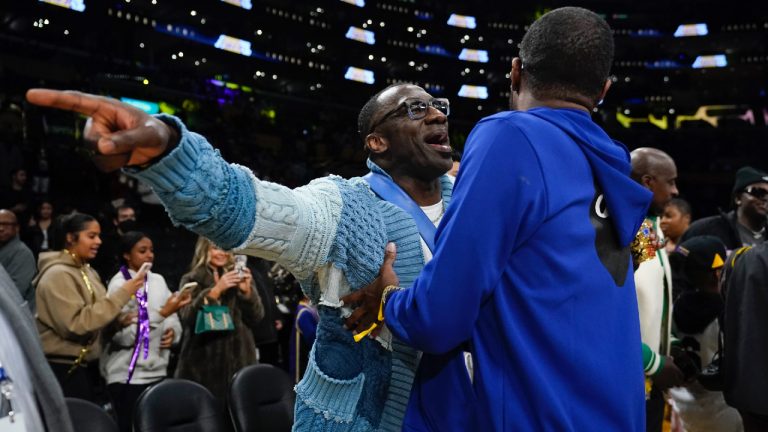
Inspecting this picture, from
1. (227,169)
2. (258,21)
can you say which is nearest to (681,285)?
(227,169)

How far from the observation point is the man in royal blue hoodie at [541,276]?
1783 millimetres

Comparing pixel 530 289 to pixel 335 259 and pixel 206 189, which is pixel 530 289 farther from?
pixel 206 189

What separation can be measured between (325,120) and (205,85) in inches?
177

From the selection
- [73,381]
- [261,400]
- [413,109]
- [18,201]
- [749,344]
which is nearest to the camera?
[413,109]

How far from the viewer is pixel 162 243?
12.7 m

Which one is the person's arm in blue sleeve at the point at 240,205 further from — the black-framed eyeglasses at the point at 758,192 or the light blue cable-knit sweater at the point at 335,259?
the black-framed eyeglasses at the point at 758,192

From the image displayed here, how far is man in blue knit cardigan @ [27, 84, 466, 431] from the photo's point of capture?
1722 millimetres

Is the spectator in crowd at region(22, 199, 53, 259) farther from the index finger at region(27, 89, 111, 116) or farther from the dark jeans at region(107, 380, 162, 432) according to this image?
the index finger at region(27, 89, 111, 116)

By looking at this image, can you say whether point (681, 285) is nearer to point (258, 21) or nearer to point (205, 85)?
point (205, 85)

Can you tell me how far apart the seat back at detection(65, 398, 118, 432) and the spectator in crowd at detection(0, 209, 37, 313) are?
214 centimetres

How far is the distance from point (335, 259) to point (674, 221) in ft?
19.5

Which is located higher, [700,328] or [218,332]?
[700,328]

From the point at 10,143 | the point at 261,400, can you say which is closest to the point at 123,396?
the point at 261,400

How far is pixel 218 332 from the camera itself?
19.2 ft
